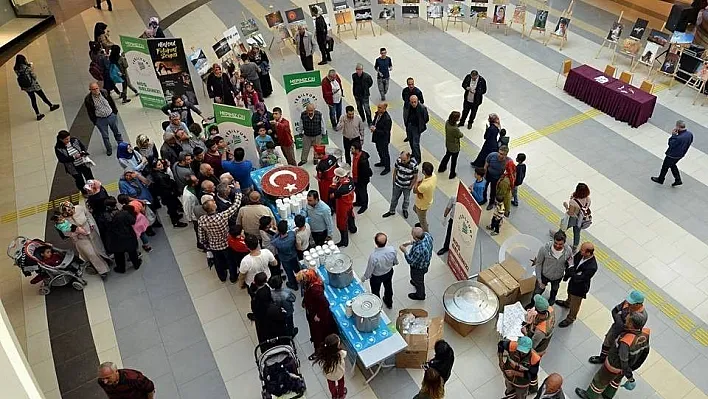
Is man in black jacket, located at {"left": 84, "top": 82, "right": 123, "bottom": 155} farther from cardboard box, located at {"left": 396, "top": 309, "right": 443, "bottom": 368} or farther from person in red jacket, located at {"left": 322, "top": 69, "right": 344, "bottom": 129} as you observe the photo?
cardboard box, located at {"left": 396, "top": 309, "right": 443, "bottom": 368}

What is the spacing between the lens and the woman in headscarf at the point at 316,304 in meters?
6.17

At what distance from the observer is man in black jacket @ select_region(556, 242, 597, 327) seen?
6500 mm

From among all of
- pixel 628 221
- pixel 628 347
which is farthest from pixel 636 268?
pixel 628 347

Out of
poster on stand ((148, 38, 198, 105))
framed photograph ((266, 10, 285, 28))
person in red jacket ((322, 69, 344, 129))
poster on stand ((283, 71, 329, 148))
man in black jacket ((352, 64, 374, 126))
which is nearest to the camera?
poster on stand ((283, 71, 329, 148))

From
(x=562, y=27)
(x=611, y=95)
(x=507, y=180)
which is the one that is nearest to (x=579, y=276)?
(x=507, y=180)

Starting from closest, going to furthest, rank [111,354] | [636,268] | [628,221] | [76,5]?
[111,354]
[636,268]
[628,221]
[76,5]

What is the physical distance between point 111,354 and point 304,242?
3022 mm

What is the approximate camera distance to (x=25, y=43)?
15.4m

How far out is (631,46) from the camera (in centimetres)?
1320

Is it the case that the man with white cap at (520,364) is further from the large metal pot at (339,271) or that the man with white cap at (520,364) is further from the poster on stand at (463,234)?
the large metal pot at (339,271)

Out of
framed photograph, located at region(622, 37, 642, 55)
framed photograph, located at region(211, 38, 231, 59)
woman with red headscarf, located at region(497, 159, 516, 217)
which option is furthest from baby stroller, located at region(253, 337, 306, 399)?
framed photograph, located at region(622, 37, 642, 55)

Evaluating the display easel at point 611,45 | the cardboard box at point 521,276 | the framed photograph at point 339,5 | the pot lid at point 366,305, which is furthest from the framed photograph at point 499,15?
the pot lid at point 366,305

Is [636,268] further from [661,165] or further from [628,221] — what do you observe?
[661,165]

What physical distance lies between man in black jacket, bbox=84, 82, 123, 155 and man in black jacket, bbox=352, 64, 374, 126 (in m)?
4.87
